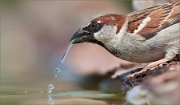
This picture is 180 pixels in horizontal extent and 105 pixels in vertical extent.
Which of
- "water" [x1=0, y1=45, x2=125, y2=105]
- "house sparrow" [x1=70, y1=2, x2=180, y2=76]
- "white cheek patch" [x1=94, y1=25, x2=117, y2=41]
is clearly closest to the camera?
"water" [x1=0, y1=45, x2=125, y2=105]

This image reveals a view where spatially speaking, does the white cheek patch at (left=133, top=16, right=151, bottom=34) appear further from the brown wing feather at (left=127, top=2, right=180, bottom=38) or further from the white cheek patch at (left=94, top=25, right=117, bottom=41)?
the white cheek patch at (left=94, top=25, right=117, bottom=41)

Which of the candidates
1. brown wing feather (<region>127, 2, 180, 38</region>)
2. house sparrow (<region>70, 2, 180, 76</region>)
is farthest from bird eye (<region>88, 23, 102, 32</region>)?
brown wing feather (<region>127, 2, 180, 38</region>)

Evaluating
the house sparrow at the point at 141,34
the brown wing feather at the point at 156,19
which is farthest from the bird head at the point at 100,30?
the brown wing feather at the point at 156,19

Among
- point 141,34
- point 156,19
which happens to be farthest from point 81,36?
point 156,19

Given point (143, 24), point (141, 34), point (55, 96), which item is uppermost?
point (143, 24)

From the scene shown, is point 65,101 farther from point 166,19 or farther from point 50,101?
point 166,19

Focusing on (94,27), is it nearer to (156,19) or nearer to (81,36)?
(81,36)

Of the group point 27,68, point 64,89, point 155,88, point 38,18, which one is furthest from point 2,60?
point 155,88

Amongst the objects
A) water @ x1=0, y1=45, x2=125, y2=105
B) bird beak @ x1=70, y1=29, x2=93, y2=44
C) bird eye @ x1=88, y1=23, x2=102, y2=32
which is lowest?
water @ x1=0, y1=45, x2=125, y2=105

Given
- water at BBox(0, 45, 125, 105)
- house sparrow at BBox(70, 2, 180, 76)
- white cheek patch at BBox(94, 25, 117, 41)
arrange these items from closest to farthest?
water at BBox(0, 45, 125, 105) → house sparrow at BBox(70, 2, 180, 76) → white cheek patch at BBox(94, 25, 117, 41)
